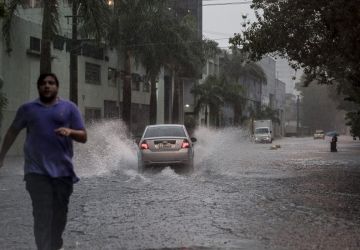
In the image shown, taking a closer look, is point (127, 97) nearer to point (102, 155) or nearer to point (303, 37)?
point (102, 155)

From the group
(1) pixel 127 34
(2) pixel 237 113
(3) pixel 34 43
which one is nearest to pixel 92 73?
(1) pixel 127 34

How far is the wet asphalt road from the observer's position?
312 inches

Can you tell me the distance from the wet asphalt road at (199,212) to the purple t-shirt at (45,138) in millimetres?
1904

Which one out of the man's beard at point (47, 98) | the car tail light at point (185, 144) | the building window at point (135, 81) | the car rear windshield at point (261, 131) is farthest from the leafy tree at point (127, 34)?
the man's beard at point (47, 98)

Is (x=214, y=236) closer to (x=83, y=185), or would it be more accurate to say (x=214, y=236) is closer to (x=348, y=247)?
(x=348, y=247)

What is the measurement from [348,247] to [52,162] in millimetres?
3768

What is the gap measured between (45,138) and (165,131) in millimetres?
13377

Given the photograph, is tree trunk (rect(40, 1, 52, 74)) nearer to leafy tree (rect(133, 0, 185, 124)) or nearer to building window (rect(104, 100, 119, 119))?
leafy tree (rect(133, 0, 185, 124))

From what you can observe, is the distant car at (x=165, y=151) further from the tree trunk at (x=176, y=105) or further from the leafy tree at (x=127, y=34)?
the tree trunk at (x=176, y=105)

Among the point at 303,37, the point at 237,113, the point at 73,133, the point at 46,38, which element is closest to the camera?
the point at 73,133

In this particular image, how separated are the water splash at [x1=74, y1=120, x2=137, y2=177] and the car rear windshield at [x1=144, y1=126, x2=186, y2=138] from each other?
192 centimetres

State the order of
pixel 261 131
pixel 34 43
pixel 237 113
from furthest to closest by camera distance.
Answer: pixel 237 113 → pixel 261 131 → pixel 34 43

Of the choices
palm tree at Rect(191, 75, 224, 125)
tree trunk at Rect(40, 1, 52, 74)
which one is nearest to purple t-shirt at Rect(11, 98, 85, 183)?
tree trunk at Rect(40, 1, 52, 74)

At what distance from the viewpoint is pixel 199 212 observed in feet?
34.4
